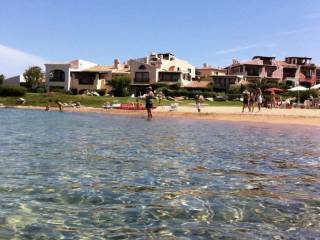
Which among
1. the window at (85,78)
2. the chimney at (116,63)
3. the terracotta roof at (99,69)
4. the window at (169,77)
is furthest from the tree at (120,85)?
the chimney at (116,63)

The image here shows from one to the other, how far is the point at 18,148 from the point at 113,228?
942 cm

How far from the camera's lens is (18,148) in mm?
15055

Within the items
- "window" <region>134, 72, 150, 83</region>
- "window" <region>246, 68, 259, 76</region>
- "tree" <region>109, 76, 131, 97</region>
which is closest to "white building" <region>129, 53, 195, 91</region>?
"window" <region>134, 72, 150, 83</region>

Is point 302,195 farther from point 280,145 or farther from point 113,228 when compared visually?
point 280,145

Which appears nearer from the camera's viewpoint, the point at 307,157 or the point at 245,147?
the point at 307,157

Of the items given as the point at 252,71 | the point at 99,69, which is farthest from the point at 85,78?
the point at 252,71

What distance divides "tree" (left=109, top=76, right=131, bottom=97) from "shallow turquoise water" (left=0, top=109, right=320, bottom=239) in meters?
79.9

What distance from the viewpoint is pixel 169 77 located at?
106 meters

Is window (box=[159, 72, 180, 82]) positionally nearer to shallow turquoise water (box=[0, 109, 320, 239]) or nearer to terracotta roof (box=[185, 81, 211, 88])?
terracotta roof (box=[185, 81, 211, 88])

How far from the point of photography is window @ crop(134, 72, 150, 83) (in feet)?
347

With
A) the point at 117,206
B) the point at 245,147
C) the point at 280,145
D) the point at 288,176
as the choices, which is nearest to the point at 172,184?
the point at 117,206

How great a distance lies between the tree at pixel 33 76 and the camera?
104000 mm

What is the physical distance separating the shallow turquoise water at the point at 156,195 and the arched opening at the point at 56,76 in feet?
313

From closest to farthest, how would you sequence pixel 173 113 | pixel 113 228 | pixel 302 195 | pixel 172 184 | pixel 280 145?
1. pixel 113 228
2. pixel 302 195
3. pixel 172 184
4. pixel 280 145
5. pixel 173 113
